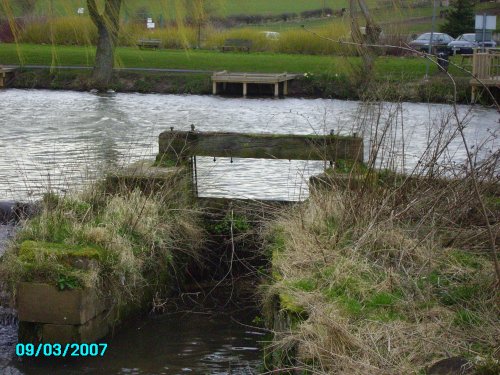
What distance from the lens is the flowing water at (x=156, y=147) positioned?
31.2ft

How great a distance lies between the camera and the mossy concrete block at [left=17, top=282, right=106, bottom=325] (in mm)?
8984

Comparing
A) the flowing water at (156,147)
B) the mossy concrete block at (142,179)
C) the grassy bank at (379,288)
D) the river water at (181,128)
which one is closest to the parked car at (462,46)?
the flowing water at (156,147)

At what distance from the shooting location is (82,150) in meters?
22.3

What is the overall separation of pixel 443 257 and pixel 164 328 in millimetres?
3195

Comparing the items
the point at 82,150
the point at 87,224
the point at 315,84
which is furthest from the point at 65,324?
the point at 315,84

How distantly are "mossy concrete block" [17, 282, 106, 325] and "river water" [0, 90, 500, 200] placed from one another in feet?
8.04

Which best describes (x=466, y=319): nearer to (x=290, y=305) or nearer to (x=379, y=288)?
(x=379, y=288)

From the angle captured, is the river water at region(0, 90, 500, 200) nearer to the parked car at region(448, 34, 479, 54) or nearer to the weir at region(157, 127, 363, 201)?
the weir at region(157, 127, 363, 201)

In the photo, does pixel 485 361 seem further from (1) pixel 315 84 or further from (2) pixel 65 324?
(1) pixel 315 84

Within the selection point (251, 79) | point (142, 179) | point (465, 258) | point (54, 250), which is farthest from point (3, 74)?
point (465, 258)

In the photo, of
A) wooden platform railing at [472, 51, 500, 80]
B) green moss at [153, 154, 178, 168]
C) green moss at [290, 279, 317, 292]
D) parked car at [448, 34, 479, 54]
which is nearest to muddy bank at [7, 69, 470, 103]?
wooden platform railing at [472, 51, 500, 80]

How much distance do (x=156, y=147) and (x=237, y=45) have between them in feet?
122

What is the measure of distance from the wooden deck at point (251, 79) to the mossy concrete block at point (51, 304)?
34286mm

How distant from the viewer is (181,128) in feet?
88.9
